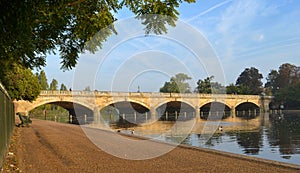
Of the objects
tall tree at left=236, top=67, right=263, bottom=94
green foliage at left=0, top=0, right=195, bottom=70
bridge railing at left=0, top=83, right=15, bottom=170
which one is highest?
tall tree at left=236, top=67, right=263, bottom=94

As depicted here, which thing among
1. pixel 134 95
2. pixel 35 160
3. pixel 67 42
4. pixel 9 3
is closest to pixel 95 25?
pixel 67 42

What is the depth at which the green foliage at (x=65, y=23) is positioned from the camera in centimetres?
571

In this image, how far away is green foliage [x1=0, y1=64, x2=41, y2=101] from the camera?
2698 cm

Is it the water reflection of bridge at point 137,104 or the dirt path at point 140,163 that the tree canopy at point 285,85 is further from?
the dirt path at point 140,163

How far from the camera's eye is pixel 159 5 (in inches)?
299

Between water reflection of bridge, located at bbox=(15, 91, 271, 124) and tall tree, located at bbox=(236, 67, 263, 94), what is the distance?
16.3 metres

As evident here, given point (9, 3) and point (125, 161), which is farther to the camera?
point (125, 161)

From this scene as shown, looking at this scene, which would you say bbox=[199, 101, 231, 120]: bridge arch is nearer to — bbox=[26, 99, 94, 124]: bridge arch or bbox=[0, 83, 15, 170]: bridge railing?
bbox=[0, 83, 15, 170]: bridge railing

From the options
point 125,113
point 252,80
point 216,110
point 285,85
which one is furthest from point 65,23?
point 252,80

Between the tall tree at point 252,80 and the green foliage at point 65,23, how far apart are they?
10504 centimetres

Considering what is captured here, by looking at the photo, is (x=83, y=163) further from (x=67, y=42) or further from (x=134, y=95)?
(x=134, y=95)

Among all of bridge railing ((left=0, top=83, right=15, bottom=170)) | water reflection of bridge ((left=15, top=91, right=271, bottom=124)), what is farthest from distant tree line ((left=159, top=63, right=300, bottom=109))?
bridge railing ((left=0, top=83, right=15, bottom=170))

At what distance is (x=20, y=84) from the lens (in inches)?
1238

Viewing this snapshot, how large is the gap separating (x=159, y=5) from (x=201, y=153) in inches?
222
